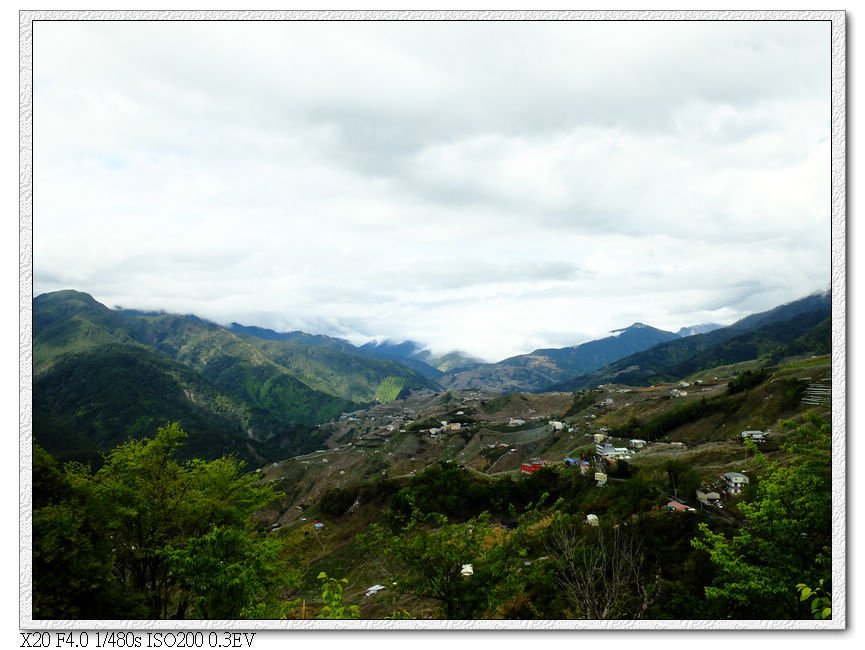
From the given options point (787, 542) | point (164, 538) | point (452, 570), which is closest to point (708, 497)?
point (787, 542)

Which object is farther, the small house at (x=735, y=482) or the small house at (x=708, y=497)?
the small house at (x=735, y=482)

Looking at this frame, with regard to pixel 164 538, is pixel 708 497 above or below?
below

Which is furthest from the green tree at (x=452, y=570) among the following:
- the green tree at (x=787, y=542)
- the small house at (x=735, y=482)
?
the small house at (x=735, y=482)

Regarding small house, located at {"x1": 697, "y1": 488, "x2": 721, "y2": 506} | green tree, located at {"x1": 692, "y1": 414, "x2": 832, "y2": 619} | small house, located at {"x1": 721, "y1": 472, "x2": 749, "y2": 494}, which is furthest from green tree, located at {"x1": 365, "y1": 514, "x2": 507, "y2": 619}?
small house, located at {"x1": 721, "y1": 472, "x2": 749, "y2": 494}

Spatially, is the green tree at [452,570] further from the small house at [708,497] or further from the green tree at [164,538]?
the small house at [708,497]

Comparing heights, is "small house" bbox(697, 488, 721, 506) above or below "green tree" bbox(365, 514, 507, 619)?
below

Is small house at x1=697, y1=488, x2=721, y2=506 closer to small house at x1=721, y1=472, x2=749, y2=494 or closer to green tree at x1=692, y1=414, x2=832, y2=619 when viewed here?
small house at x1=721, y1=472, x2=749, y2=494

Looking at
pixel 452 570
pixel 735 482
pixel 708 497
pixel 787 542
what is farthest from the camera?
pixel 735 482

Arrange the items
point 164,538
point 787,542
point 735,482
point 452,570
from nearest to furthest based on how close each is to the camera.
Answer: point 787,542 → point 452,570 → point 164,538 → point 735,482

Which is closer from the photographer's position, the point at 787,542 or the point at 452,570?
the point at 787,542

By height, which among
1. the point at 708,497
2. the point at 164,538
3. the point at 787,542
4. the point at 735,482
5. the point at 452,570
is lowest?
the point at 708,497

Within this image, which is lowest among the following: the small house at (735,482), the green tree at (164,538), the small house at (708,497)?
the small house at (708,497)

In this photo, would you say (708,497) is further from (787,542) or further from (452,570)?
(452,570)

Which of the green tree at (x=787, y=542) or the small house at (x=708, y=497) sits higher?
the green tree at (x=787, y=542)
